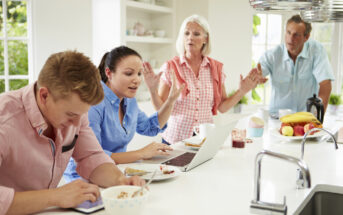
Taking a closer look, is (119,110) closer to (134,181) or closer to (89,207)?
(134,181)

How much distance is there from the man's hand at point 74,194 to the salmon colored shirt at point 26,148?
0.15 m

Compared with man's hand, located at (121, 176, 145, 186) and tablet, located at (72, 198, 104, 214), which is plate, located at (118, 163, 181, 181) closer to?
man's hand, located at (121, 176, 145, 186)

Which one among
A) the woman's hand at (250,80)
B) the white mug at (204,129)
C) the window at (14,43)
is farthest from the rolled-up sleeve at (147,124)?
the window at (14,43)

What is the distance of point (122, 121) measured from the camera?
7.64ft

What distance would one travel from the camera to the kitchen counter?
4.76 ft

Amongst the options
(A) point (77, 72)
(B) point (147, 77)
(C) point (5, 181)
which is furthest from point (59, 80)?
(B) point (147, 77)

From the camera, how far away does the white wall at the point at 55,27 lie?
12.7 ft

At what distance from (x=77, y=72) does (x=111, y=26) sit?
3.19 metres

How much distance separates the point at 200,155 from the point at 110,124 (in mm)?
537

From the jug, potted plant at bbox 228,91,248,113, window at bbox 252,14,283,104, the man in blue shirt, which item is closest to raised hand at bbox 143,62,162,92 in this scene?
the man in blue shirt

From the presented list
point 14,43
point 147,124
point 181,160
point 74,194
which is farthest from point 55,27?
point 74,194

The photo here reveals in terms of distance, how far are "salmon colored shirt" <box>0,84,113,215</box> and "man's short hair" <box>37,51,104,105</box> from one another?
0.10 meters

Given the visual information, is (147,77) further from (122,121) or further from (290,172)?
(290,172)

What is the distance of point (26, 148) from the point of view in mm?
1439
